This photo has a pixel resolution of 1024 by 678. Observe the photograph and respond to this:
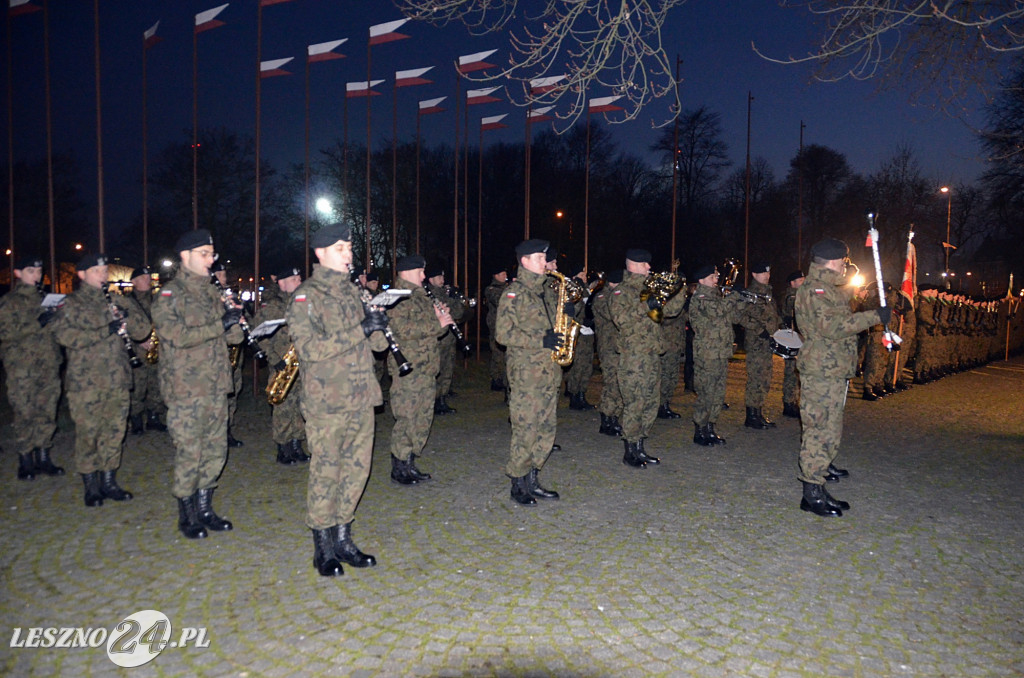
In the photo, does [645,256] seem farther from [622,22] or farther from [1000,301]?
[1000,301]

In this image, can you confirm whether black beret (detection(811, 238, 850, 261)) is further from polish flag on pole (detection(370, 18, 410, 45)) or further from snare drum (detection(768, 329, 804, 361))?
polish flag on pole (detection(370, 18, 410, 45))

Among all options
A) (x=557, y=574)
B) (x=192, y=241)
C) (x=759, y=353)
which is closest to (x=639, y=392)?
(x=557, y=574)

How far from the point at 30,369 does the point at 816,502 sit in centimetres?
820

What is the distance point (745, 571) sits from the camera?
196 inches

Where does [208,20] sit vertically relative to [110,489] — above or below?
above

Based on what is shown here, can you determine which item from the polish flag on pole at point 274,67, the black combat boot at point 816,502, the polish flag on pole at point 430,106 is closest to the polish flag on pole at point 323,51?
the polish flag on pole at point 274,67

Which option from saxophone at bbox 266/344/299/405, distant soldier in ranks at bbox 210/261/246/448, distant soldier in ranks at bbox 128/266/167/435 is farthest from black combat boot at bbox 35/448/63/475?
saxophone at bbox 266/344/299/405

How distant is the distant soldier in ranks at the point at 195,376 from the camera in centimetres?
557

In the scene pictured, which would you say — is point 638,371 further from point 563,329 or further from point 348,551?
point 348,551

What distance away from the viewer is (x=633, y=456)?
26.4 feet

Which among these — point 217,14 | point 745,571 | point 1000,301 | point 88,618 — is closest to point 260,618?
point 88,618

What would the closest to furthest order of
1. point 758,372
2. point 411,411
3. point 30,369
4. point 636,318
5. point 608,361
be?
point 411,411, point 30,369, point 636,318, point 758,372, point 608,361

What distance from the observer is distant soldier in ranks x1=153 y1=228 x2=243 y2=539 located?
5.57m

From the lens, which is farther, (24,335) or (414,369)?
(24,335)
